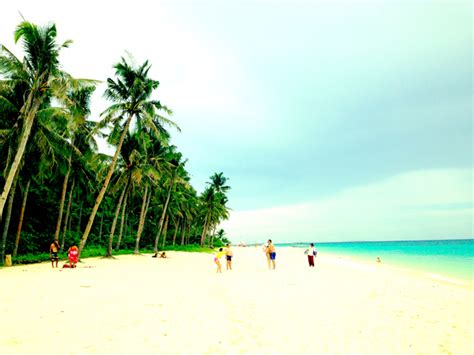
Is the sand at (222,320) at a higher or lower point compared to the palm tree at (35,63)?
lower

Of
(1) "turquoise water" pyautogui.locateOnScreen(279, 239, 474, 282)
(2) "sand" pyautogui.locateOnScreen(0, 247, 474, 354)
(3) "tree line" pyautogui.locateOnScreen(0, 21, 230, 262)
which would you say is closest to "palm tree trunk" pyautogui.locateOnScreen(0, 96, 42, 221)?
(3) "tree line" pyautogui.locateOnScreen(0, 21, 230, 262)

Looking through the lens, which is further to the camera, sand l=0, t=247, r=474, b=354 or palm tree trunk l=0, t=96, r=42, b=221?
palm tree trunk l=0, t=96, r=42, b=221

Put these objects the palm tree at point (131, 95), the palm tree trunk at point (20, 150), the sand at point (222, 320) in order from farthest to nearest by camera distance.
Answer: the palm tree at point (131, 95)
the palm tree trunk at point (20, 150)
the sand at point (222, 320)

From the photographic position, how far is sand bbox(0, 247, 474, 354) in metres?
4.88

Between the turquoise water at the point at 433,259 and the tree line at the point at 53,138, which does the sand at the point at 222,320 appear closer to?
the tree line at the point at 53,138

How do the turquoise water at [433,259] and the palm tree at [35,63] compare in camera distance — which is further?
the turquoise water at [433,259]

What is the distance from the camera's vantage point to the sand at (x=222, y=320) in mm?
4883

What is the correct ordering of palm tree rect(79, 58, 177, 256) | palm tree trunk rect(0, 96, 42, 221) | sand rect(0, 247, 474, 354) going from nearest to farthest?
sand rect(0, 247, 474, 354) → palm tree trunk rect(0, 96, 42, 221) → palm tree rect(79, 58, 177, 256)

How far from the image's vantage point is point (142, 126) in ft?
65.0

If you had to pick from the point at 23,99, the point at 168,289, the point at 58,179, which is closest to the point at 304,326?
the point at 168,289

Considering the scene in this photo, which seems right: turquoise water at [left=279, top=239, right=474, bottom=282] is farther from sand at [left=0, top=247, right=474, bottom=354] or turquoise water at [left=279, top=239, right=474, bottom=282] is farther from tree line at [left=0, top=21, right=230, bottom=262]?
tree line at [left=0, top=21, right=230, bottom=262]

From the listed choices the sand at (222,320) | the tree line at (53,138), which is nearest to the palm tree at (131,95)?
the tree line at (53,138)

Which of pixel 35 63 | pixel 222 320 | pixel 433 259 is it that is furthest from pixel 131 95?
pixel 433 259

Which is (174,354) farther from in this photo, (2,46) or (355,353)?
(2,46)
